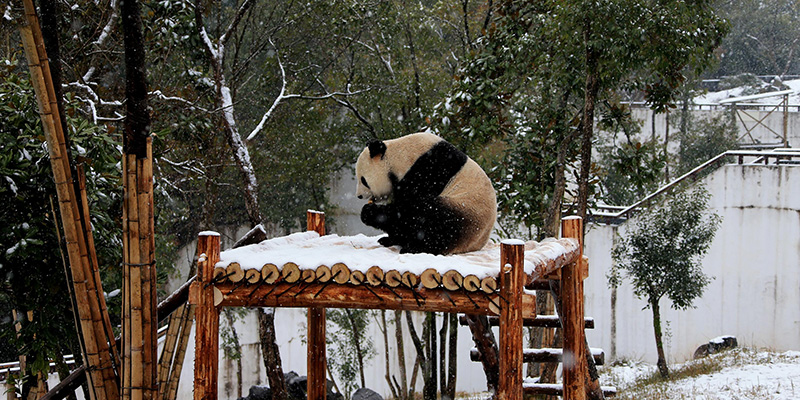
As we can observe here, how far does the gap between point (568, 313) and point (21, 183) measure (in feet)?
11.4

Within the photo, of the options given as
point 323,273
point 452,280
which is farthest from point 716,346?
point 323,273

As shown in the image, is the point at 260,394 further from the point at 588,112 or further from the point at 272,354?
the point at 588,112

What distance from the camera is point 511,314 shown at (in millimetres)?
2830

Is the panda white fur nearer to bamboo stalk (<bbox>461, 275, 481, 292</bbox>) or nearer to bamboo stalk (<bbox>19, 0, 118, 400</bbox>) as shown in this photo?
bamboo stalk (<bbox>461, 275, 481, 292</bbox>)

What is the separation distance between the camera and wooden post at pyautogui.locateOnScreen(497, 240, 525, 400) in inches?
111

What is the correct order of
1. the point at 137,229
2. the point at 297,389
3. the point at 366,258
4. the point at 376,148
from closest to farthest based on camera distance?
the point at 137,229 → the point at 366,258 → the point at 376,148 → the point at 297,389

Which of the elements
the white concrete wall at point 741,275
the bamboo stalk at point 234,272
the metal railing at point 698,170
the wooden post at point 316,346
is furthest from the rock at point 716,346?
the bamboo stalk at point 234,272

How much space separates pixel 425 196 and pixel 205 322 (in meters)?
1.40

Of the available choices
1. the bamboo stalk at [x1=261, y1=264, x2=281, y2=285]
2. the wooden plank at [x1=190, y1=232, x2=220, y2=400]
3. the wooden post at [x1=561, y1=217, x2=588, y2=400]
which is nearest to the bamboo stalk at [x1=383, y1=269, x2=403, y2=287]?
the bamboo stalk at [x1=261, y1=264, x2=281, y2=285]

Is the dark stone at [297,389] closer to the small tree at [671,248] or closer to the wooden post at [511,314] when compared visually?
the small tree at [671,248]

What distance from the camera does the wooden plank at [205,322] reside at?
2.94 meters

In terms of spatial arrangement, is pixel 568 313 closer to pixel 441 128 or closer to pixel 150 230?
pixel 150 230

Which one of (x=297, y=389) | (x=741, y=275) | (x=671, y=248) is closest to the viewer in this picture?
(x=297, y=389)

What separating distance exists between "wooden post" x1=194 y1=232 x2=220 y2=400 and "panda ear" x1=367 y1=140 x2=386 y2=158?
121 centimetres
